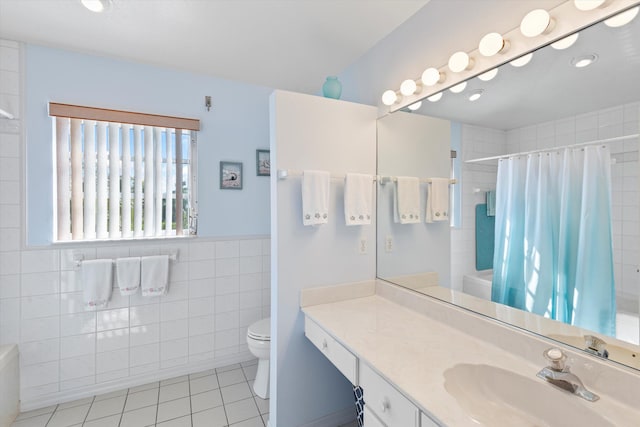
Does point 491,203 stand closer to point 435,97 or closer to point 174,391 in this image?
point 435,97

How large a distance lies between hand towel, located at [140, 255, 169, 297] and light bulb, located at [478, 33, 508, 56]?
2406 millimetres

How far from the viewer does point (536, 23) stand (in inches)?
41.8

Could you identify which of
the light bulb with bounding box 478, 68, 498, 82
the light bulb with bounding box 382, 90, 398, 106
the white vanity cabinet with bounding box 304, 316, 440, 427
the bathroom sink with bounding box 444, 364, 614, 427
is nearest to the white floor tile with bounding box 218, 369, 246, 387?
the white vanity cabinet with bounding box 304, 316, 440, 427

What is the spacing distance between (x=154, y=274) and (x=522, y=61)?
102 inches

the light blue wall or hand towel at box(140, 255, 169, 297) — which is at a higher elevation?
the light blue wall

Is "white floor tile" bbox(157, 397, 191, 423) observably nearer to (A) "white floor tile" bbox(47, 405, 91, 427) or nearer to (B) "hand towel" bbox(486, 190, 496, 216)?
(A) "white floor tile" bbox(47, 405, 91, 427)

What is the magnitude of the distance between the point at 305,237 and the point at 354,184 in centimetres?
44

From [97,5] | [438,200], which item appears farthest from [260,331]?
[97,5]

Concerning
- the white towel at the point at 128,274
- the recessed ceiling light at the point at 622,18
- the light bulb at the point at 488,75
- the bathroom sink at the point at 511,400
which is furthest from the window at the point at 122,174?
the recessed ceiling light at the point at 622,18

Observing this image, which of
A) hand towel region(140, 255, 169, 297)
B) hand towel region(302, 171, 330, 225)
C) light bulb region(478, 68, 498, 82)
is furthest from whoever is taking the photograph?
hand towel region(140, 255, 169, 297)

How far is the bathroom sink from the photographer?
0.85 meters

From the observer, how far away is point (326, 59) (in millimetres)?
2223

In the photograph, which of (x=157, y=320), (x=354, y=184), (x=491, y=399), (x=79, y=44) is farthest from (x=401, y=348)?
(x=79, y=44)

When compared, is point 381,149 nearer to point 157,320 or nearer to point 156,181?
point 156,181
